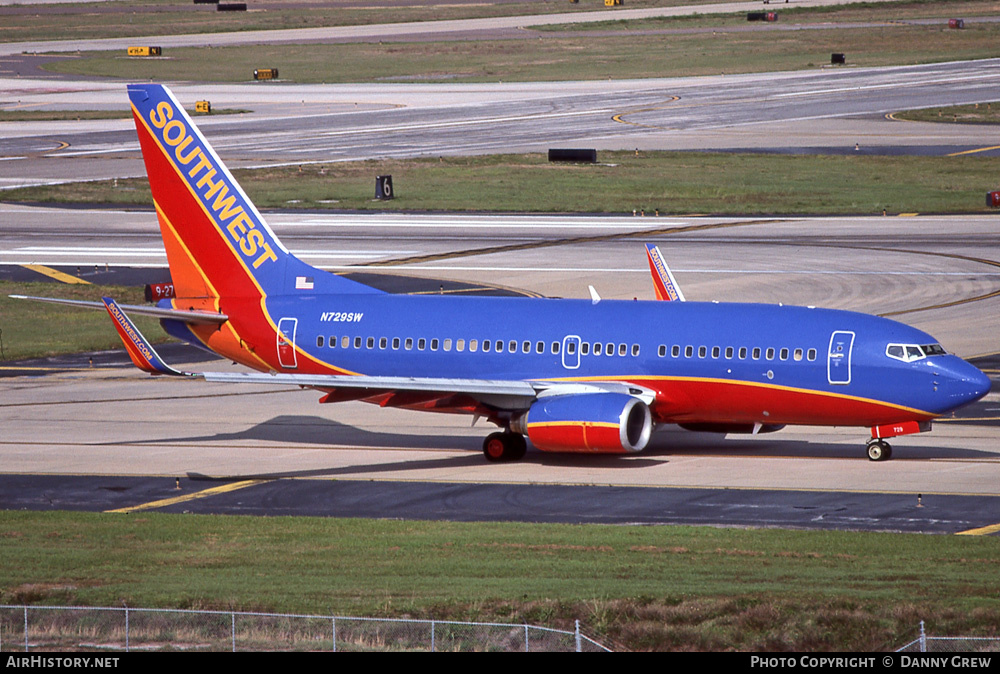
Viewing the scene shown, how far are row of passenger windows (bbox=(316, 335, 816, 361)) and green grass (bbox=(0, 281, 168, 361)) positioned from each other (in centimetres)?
2247

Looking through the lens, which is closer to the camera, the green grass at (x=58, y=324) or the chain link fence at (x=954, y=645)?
the chain link fence at (x=954, y=645)

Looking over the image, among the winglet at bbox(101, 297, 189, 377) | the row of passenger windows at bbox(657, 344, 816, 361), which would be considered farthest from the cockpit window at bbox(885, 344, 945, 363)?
the winglet at bbox(101, 297, 189, 377)

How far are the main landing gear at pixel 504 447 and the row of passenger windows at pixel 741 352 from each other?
5124 millimetres

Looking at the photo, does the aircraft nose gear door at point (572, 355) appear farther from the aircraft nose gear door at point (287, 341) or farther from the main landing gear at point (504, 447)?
the aircraft nose gear door at point (287, 341)

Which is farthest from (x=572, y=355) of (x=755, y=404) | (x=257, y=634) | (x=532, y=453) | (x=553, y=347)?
(x=257, y=634)

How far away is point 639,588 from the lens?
90.4 ft

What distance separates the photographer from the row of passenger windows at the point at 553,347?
4122cm

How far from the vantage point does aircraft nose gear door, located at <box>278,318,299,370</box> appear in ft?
151

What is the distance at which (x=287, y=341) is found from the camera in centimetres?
4616

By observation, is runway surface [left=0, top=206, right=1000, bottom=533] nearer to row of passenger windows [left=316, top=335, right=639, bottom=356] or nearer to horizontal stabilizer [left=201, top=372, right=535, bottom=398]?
horizontal stabilizer [left=201, top=372, right=535, bottom=398]

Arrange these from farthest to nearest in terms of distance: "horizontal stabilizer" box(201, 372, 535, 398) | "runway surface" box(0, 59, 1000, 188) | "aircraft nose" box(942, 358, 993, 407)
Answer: "runway surface" box(0, 59, 1000, 188), "horizontal stabilizer" box(201, 372, 535, 398), "aircraft nose" box(942, 358, 993, 407)

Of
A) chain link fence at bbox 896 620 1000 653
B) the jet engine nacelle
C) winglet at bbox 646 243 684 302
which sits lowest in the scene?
chain link fence at bbox 896 620 1000 653

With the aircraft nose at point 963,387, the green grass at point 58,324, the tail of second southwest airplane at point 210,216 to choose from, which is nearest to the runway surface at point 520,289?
the aircraft nose at point 963,387
